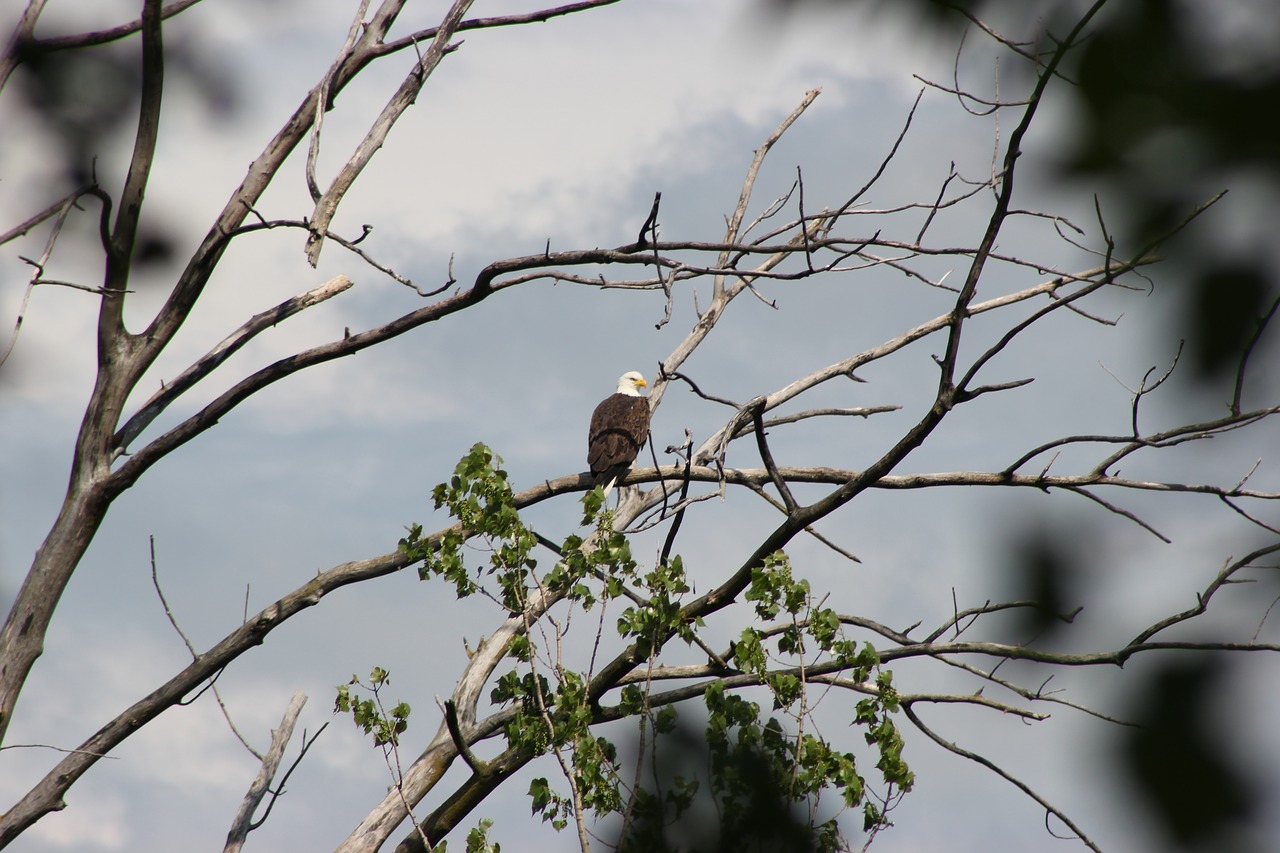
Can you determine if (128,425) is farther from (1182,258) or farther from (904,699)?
(1182,258)

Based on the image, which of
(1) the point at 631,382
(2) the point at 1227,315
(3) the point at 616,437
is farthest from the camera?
(1) the point at 631,382

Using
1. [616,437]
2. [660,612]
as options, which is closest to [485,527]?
[660,612]

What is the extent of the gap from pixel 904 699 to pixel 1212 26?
21.0ft

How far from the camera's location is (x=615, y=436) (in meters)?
10.1

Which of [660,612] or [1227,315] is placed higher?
[660,612]

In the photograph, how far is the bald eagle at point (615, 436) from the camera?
32.0 ft

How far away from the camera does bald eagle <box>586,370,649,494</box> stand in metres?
9.75

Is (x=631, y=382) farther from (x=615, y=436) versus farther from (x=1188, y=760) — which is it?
(x=1188, y=760)

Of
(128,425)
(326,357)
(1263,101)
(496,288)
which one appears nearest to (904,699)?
(496,288)

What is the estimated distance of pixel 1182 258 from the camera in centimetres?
98

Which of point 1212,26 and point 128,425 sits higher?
point 128,425

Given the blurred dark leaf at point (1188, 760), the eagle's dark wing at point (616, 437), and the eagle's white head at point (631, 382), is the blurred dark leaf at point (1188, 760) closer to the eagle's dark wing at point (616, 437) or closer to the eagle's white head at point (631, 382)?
the eagle's dark wing at point (616, 437)

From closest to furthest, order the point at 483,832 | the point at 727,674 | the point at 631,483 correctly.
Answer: the point at 483,832, the point at 727,674, the point at 631,483

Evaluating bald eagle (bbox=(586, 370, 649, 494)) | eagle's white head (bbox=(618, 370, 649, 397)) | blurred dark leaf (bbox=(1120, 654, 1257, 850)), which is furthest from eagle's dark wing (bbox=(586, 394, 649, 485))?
blurred dark leaf (bbox=(1120, 654, 1257, 850))
